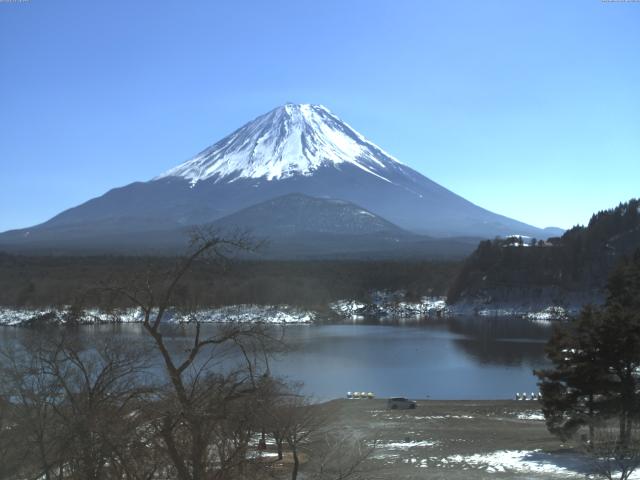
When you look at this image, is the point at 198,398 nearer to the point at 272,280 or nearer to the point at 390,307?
the point at 272,280

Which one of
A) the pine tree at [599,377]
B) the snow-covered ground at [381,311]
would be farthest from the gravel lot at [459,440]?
the snow-covered ground at [381,311]

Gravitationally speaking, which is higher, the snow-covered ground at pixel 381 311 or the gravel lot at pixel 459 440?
the snow-covered ground at pixel 381 311

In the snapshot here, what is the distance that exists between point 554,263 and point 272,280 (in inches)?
1121

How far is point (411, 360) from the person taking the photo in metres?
36.9

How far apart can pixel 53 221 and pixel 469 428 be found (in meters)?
196

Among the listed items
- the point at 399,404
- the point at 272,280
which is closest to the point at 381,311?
the point at 272,280

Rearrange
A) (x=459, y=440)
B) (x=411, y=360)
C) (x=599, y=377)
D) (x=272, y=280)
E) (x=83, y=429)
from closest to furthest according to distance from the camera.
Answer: (x=83, y=429), (x=599, y=377), (x=459, y=440), (x=411, y=360), (x=272, y=280)

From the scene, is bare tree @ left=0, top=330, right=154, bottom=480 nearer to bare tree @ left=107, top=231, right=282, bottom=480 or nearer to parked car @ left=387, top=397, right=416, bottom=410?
bare tree @ left=107, top=231, right=282, bottom=480

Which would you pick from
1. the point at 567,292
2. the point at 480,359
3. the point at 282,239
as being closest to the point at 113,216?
the point at 282,239

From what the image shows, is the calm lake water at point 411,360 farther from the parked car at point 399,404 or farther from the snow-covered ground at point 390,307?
the snow-covered ground at point 390,307

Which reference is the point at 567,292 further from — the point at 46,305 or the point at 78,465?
the point at 78,465

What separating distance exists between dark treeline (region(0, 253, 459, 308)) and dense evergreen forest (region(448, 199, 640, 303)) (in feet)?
23.4

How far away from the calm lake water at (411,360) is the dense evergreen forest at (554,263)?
16477 mm

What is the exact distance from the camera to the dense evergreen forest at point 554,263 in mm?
70125
